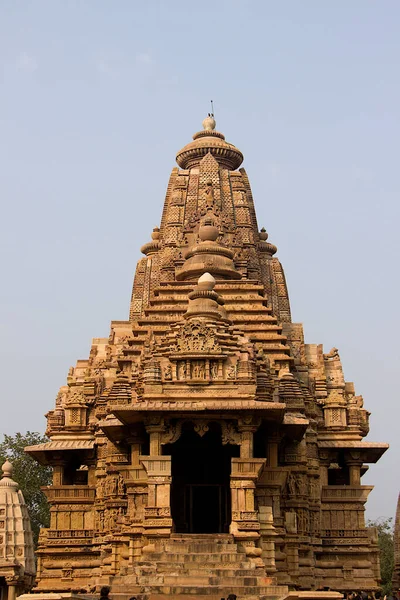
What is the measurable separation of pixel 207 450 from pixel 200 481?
797mm

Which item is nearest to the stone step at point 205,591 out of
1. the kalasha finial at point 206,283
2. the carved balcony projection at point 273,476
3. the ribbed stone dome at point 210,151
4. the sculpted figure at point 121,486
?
the carved balcony projection at point 273,476

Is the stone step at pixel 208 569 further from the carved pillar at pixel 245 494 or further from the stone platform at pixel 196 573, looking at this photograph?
the carved pillar at pixel 245 494

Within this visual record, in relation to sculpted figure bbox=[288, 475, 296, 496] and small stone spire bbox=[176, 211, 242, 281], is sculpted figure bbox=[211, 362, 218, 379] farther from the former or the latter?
small stone spire bbox=[176, 211, 242, 281]

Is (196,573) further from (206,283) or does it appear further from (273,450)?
(206,283)

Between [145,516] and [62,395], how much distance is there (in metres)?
10.5

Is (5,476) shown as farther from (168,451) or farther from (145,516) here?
(145,516)

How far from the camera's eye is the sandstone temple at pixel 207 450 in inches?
894

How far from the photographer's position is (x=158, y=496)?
75.2 ft

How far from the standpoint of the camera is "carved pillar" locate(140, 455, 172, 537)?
22.6 m

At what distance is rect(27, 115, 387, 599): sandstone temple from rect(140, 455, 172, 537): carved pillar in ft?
0.13

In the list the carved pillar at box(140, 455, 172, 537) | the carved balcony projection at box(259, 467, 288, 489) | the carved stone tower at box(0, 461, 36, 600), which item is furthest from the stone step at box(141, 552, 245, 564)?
the carved stone tower at box(0, 461, 36, 600)

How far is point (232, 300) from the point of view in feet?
98.6

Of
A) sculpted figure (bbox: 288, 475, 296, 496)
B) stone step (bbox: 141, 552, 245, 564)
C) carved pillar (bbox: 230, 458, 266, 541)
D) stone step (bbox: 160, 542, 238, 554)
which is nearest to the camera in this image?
stone step (bbox: 141, 552, 245, 564)

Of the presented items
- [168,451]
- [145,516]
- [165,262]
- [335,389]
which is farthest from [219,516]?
[165,262]
